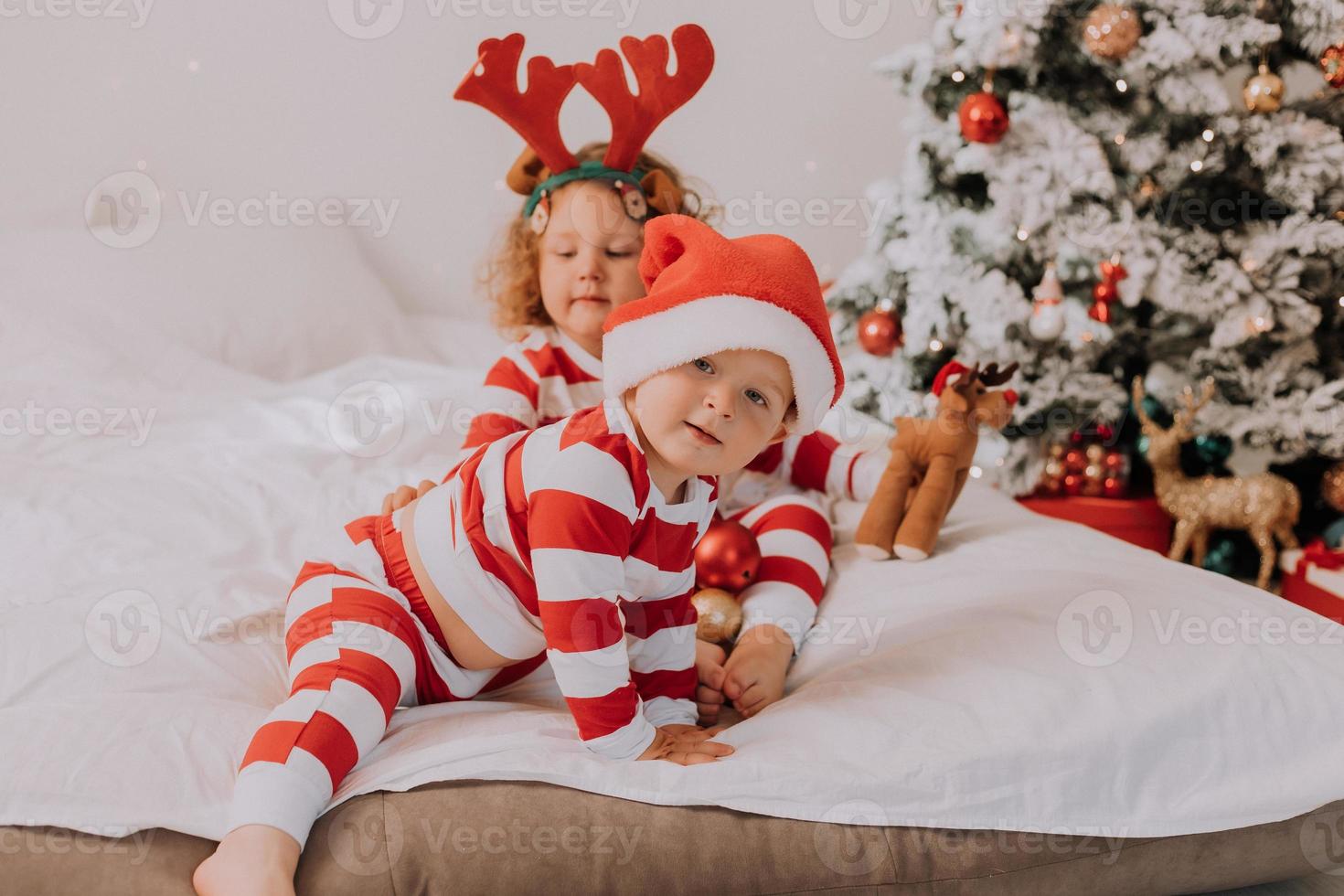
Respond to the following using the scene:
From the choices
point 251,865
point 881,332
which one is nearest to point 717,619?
point 251,865

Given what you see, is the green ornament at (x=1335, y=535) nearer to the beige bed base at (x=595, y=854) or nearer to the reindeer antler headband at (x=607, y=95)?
the beige bed base at (x=595, y=854)

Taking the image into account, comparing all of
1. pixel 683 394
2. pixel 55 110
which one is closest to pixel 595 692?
pixel 683 394

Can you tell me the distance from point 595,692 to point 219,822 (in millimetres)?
324

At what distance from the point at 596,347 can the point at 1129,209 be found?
1238 millimetres

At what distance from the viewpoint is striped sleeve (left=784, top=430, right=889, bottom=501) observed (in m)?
1.58

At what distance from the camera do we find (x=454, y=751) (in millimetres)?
915

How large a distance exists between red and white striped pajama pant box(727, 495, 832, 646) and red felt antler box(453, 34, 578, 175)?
55cm

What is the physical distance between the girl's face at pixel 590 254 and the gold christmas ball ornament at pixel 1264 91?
139 centimetres

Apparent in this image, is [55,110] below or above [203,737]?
above

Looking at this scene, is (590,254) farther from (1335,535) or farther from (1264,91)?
(1335,535)

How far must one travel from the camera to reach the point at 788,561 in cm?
131

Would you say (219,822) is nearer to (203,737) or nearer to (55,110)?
(203,737)

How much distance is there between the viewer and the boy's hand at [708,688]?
112cm

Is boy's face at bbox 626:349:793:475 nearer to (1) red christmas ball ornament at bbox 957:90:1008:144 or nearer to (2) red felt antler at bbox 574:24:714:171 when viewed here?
(2) red felt antler at bbox 574:24:714:171
